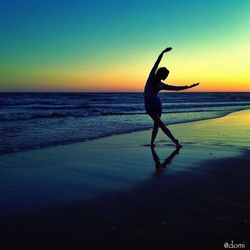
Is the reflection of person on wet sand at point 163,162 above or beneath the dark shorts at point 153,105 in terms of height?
beneath

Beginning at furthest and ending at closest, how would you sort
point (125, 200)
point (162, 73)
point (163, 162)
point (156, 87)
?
point (156, 87)
point (162, 73)
point (163, 162)
point (125, 200)

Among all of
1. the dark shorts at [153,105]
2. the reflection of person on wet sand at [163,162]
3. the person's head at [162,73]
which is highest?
the person's head at [162,73]

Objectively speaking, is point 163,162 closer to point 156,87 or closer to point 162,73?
point 156,87

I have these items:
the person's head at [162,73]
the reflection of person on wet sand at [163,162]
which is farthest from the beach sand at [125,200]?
the person's head at [162,73]

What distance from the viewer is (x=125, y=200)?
13.0 feet

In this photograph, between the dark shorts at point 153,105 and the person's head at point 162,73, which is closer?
the person's head at point 162,73

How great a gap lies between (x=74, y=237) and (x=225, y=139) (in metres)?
6.89

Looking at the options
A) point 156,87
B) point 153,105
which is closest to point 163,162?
point 153,105

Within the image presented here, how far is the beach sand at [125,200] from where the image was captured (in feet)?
9.61

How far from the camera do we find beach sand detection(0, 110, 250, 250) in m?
2.93

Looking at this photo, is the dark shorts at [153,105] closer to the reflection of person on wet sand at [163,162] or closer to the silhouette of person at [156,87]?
the silhouette of person at [156,87]

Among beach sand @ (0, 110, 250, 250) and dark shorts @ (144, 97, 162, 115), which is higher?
dark shorts @ (144, 97, 162, 115)

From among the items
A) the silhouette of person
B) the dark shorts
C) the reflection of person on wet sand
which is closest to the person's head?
the silhouette of person

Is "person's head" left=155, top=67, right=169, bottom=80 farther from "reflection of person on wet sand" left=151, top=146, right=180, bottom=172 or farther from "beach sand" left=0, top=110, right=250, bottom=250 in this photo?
"beach sand" left=0, top=110, right=250, bottom=250
